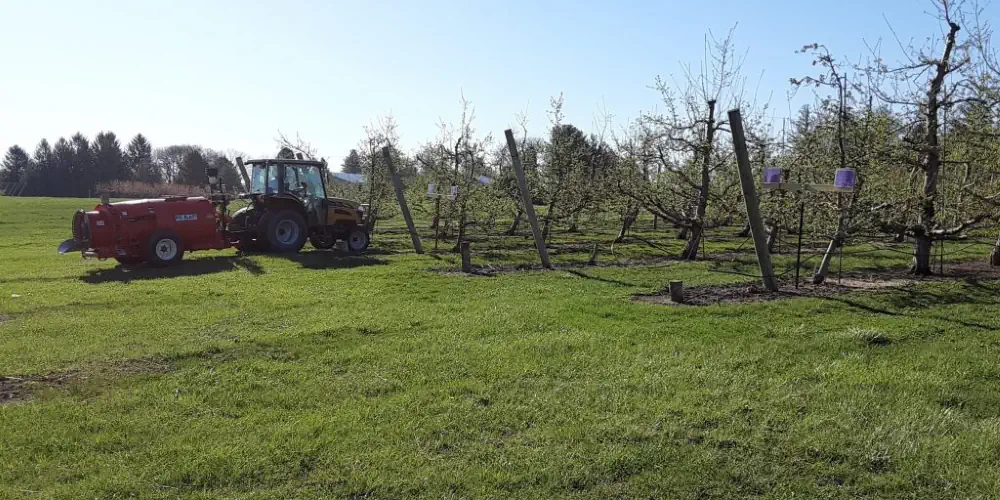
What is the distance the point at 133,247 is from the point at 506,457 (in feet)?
35.3

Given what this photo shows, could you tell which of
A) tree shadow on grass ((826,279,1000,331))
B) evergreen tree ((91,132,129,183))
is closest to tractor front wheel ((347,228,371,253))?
tree shadow on grass ((826,279,1000,331))

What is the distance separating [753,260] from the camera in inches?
527

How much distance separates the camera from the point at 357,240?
16234 millimetres

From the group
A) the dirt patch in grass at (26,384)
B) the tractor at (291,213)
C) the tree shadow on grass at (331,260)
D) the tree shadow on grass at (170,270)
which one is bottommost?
the dirt patch in grass at (26,384)

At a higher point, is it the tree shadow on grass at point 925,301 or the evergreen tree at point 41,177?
the evergreen tree at point 41,177

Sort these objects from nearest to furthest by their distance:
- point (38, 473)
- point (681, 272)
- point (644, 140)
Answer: point (38, 473) → point (681, 272) → point (644, 140)

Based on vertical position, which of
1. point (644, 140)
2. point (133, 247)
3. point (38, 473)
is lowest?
point (38, 473)

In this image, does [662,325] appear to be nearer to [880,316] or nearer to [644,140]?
[880,316]

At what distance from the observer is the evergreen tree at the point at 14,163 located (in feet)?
224

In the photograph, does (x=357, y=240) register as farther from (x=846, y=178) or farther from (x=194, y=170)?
(x=194, y=170)

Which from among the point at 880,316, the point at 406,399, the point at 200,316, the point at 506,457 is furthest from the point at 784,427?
the point at 200,316

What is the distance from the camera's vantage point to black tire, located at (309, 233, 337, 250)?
16077mm

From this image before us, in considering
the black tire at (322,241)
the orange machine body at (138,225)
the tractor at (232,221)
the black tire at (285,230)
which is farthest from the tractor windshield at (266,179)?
the orange machine body at (138,225)

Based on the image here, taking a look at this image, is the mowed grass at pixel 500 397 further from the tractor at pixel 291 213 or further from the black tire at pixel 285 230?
the tractor at pixel 291 213
